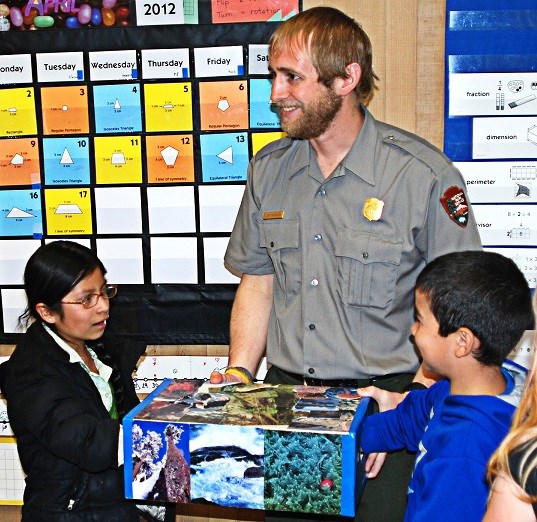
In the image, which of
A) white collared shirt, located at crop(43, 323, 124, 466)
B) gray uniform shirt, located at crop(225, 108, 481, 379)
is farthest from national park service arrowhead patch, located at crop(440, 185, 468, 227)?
white collared shirt, located at crop(43, 323, 124, 466)

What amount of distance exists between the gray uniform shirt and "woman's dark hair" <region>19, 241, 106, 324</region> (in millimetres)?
531

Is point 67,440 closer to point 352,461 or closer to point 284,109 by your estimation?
point 352,461

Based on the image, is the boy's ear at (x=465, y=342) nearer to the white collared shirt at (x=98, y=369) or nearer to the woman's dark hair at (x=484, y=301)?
the woman's dark hair at (x=484, y=301)

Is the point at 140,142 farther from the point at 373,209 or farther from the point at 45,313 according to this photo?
the point at 373,209

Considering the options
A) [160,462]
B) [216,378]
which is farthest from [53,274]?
[160,462]

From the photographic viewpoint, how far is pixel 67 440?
1.88m

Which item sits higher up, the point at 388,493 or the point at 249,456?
the point at 249,456

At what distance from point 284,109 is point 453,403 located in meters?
0.94

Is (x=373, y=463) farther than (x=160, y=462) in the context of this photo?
Yes

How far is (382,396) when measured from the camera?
5.97 ft

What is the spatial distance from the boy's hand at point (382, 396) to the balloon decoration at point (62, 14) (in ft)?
5.39

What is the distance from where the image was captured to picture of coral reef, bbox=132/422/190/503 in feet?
5.19

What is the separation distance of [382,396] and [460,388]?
25 cm

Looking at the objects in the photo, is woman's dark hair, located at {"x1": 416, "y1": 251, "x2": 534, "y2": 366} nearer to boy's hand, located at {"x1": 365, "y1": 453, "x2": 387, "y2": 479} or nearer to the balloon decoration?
boy's hand, located at {"x1": 365, "y1": 453, "x2": 387, "y2": 479}
